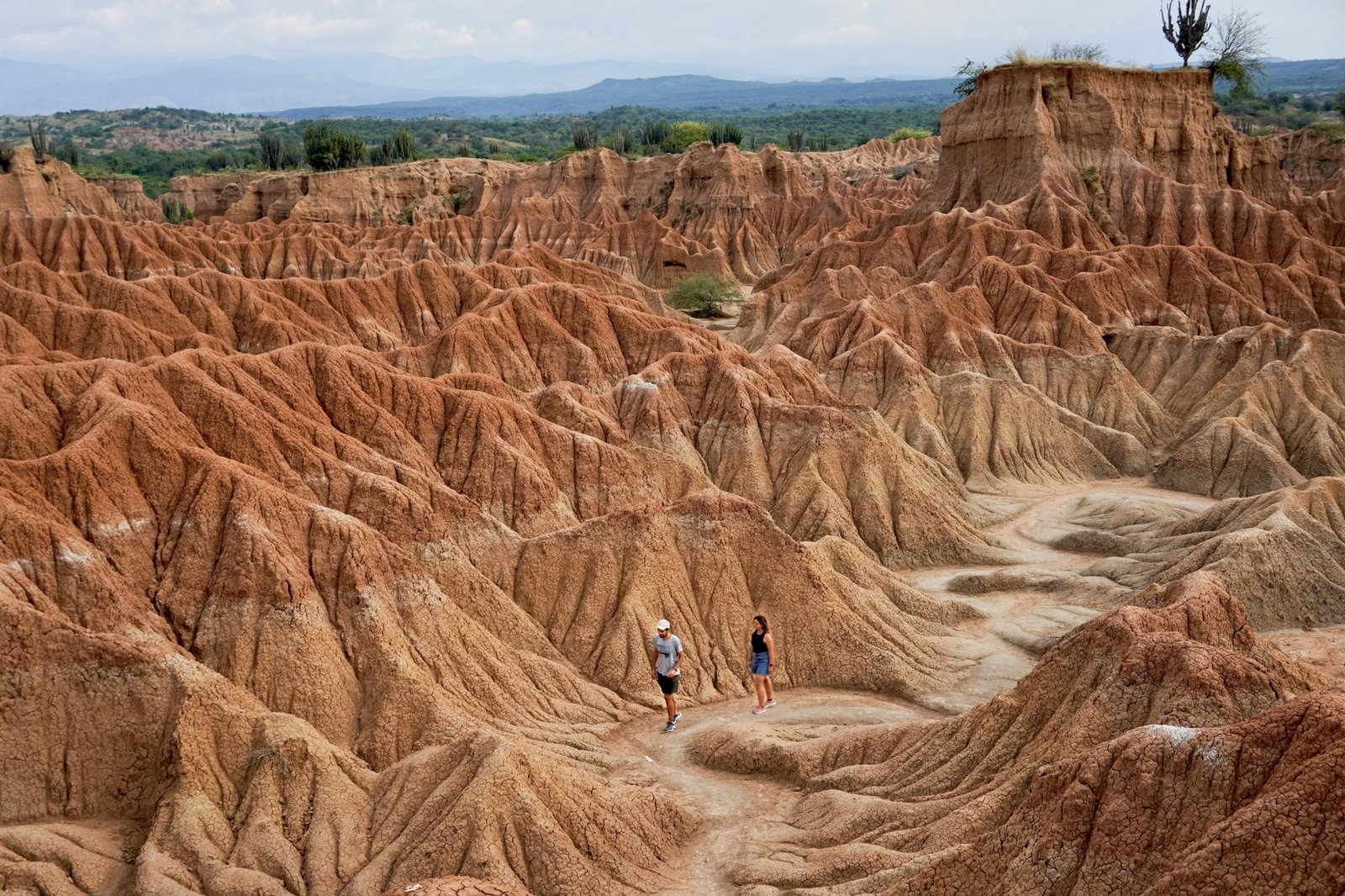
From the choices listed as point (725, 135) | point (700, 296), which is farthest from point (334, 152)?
point (700, 296)

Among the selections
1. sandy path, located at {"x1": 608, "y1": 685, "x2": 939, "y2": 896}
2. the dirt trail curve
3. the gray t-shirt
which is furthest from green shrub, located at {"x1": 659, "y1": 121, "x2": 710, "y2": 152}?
the gray t-shirt

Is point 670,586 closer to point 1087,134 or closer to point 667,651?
point 667,651

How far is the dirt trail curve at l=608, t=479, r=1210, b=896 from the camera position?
23.7 meters

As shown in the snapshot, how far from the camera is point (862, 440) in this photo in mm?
47125

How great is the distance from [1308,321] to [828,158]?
110261 millimetres

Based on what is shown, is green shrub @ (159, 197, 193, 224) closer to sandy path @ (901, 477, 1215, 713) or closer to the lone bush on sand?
the lone bush on sand

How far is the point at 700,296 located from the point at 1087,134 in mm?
31341

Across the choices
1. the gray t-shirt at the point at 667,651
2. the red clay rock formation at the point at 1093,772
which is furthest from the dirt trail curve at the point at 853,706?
the gray t-shirt at the point at 667,651

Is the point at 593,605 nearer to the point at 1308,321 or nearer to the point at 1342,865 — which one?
the point at 1342,865

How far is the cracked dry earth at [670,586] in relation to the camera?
21.1 metres

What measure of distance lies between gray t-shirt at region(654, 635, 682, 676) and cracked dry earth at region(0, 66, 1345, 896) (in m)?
2.04

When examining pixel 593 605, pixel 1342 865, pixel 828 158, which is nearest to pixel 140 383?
pixel 593 605

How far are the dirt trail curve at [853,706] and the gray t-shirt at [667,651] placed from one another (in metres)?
2.15

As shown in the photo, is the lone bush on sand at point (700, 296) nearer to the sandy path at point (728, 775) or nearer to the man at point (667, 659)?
the sandy path at point (728, 775)
